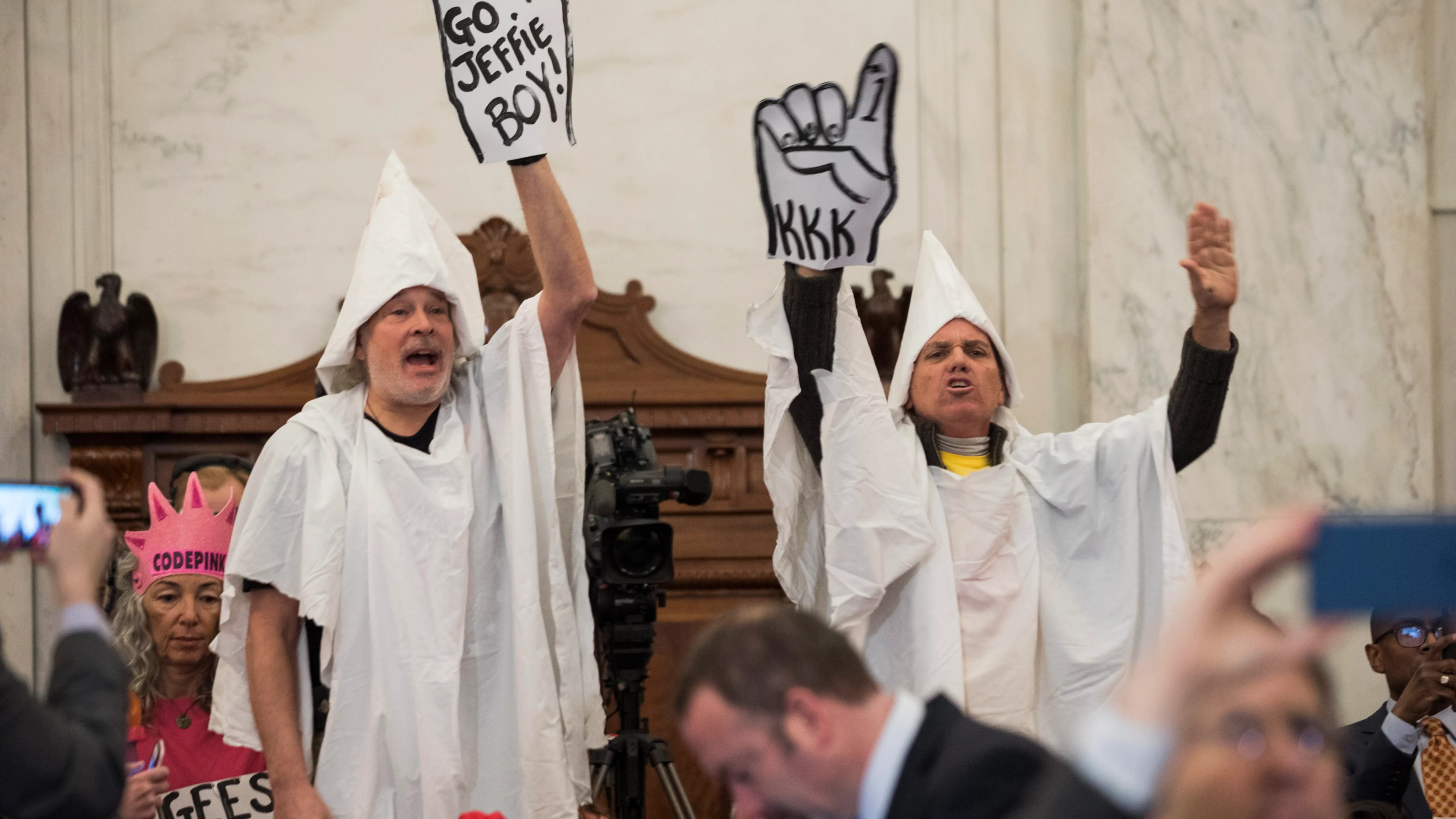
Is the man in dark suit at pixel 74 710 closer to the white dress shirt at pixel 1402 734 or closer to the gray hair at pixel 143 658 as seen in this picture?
the gray hair at pixel 143 658

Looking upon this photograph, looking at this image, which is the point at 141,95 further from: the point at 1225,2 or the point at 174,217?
the point at 1225,2

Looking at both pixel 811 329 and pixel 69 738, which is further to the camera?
pixel 811 329

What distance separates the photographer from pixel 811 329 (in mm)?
3186

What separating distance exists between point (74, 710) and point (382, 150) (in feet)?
11.8

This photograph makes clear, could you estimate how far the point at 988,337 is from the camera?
3502mm

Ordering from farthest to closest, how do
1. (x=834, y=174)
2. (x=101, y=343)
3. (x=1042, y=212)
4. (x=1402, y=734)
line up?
(x=1042, y=212) < (x=101, y=343) < (x=1402, y=734) < (x=834, y=174)

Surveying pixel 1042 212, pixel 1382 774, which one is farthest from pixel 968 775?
pixel 1042 212

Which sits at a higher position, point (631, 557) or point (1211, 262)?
point (1211, 262)

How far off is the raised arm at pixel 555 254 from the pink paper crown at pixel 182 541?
0.86m

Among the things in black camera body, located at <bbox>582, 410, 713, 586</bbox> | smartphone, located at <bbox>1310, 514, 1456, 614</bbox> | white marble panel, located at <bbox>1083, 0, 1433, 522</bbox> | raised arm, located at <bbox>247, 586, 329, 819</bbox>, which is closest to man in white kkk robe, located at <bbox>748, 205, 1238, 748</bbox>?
black camera body, located at <bbox>582, 410, 713, 586</bbox>

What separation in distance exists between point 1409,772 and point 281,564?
106 inches

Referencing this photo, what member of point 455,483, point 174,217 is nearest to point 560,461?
point 455,483

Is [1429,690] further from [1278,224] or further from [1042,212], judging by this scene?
[1042,212]

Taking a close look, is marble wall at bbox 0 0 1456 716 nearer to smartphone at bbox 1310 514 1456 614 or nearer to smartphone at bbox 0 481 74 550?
smartphone at bbox 0 481 74 550
